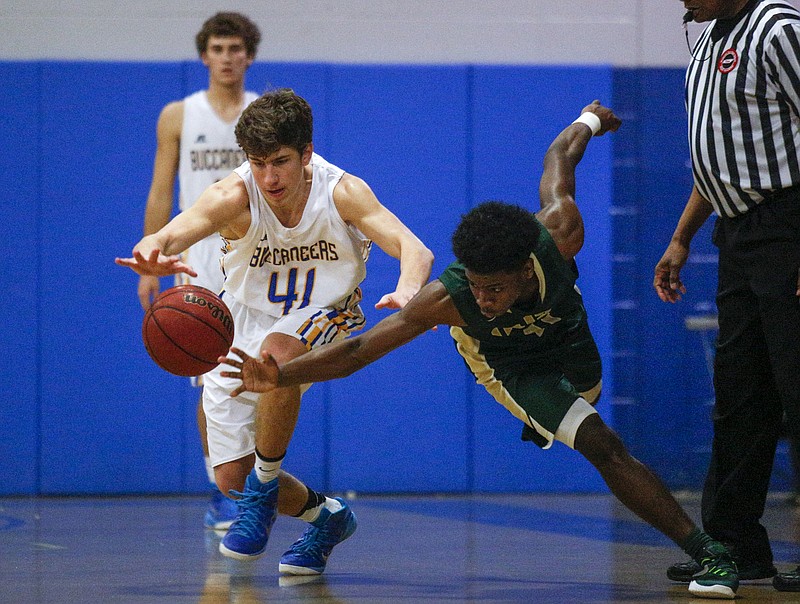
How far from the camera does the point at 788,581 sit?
3.19 m

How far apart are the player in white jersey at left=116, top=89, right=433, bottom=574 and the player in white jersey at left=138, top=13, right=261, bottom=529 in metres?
1.24

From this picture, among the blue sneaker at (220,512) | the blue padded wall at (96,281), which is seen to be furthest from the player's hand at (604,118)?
the blue padded wall at (96,281)

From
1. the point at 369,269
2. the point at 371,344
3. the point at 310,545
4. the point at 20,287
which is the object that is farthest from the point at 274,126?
the point at 20,287

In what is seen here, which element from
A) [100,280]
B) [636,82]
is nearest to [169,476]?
[100,280]

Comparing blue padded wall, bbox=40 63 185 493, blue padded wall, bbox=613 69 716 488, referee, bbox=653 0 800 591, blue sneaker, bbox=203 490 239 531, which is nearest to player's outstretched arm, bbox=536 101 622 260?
referee, bbox=653 0 800 591

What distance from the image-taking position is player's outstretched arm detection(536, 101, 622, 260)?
10.5ft

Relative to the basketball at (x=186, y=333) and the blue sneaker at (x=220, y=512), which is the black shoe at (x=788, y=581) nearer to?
the basketball at (x=186, y=333)

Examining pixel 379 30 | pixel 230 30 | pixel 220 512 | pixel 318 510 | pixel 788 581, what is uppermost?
pixel 379 30

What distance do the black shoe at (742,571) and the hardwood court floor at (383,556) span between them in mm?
33

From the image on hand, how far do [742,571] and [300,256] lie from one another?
1647 millimetres

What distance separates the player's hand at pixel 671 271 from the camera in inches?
142

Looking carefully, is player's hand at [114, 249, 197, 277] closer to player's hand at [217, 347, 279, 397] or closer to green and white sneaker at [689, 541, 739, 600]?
player's hand at [217, 347, 279, 397]

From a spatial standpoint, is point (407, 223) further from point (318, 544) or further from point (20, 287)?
point (318, 544)

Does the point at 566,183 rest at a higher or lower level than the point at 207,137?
lower
